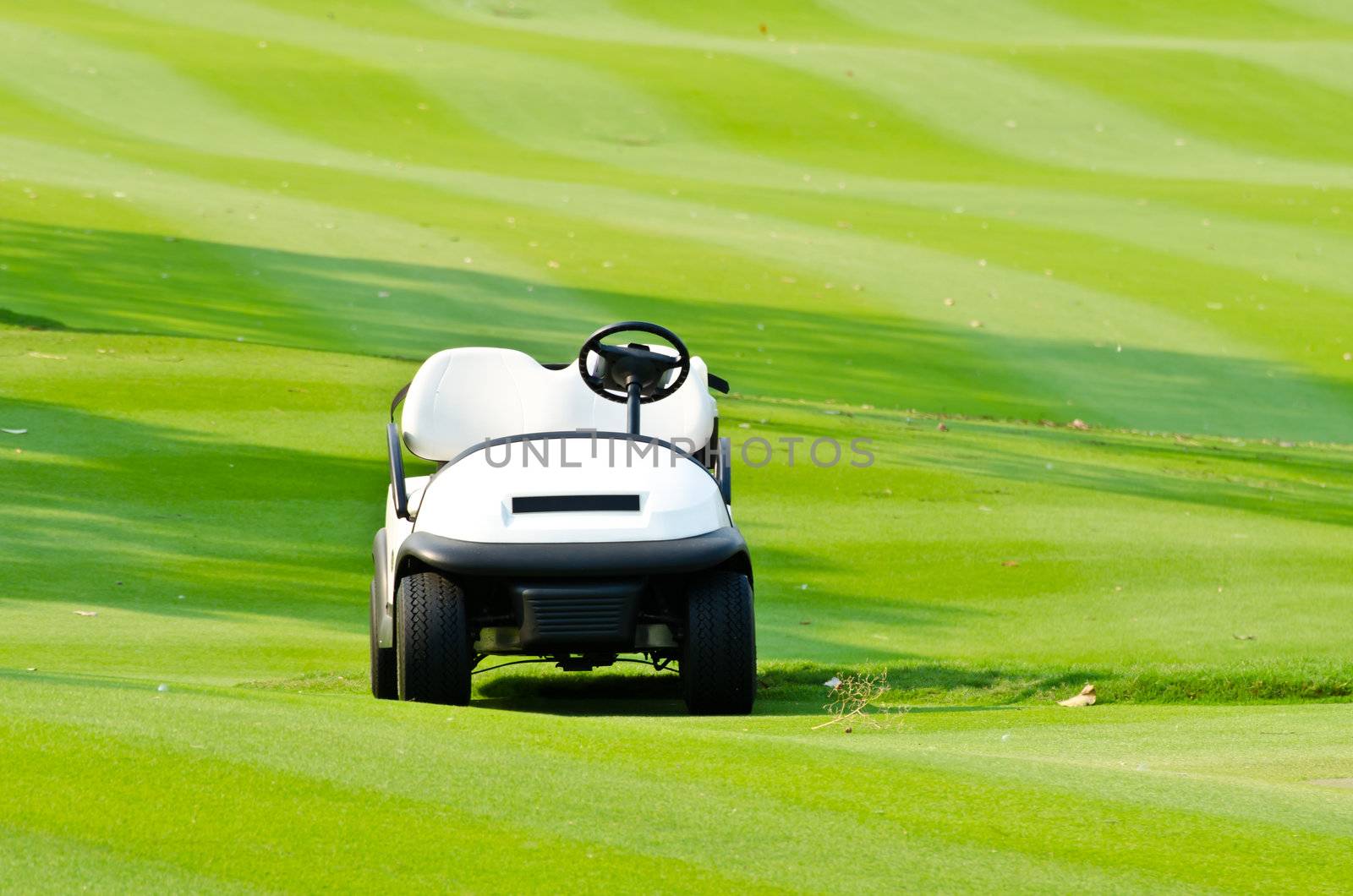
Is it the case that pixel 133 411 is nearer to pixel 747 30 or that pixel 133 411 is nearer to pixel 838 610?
pixel 838 610

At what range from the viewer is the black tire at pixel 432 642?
21.7 feet

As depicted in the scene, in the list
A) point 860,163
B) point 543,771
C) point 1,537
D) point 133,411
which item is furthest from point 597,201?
point 543,771

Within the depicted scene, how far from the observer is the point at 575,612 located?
6.46 metres

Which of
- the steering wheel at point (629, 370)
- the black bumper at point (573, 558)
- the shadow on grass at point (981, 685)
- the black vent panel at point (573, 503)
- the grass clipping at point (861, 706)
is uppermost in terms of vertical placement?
the steering wheel at point (629, 370)

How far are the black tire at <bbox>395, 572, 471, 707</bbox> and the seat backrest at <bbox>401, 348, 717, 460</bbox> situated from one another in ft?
3.65

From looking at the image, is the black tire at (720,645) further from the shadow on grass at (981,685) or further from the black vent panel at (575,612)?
the shadow on grass at (981,685)

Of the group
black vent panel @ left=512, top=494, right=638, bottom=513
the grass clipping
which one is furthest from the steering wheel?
the grass clipping

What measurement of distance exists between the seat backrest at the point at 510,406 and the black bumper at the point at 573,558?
47.9 inches

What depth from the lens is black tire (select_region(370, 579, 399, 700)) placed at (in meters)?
7.21

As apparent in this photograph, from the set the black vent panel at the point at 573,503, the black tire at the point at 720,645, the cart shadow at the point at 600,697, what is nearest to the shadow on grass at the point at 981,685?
the cart shadow at the point at 600,697

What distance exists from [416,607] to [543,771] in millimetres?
1684

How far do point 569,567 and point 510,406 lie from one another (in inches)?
63.3

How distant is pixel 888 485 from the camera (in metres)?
12.7

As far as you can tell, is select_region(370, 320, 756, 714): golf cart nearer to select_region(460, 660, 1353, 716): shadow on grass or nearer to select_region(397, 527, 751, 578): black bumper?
select_region(397, 527, 751, 578): black bumper
